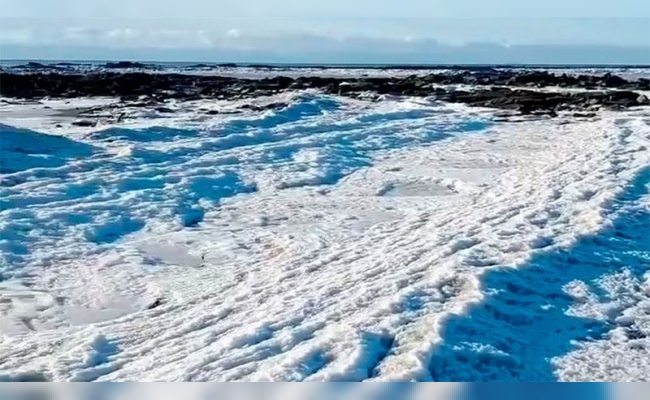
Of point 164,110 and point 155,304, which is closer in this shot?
point 155,304

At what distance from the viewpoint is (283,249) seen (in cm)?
787

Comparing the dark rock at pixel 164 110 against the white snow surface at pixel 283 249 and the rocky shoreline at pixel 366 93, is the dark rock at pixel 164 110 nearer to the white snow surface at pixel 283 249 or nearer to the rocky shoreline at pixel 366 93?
the rocky shoreline at pixel 366 93

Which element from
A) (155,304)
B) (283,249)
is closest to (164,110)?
(283,249)

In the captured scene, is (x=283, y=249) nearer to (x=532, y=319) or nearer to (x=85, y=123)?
(x=532, y=319)

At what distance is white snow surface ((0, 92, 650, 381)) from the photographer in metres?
5.09

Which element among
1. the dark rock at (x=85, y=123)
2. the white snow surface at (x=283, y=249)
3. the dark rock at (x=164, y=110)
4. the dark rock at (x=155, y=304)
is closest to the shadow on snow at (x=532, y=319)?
the white snow surface at (x=283, y=249)

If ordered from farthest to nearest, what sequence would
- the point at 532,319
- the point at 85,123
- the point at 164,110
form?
the point at 164,110 < the point at 85,123 < the point at 532,319

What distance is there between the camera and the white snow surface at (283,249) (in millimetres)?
5090

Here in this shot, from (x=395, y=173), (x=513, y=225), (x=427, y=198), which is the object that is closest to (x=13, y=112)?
(x=395, y=173)

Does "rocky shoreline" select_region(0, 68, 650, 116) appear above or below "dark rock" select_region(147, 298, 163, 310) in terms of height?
above

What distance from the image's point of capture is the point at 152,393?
4.48m

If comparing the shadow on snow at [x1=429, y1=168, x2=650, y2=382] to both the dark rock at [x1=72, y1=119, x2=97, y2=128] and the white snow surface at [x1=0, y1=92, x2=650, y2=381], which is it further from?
the dark rock at [x1=72, y1=119, x2=97, y2=128]

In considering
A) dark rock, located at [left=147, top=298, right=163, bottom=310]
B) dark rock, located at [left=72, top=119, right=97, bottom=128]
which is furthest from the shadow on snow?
dark rock, located at [left=72, top=119, right=97, bottom=128]

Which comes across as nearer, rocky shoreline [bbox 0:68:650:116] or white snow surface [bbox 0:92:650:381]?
white snow surface [bbox 0:92:650:381]
